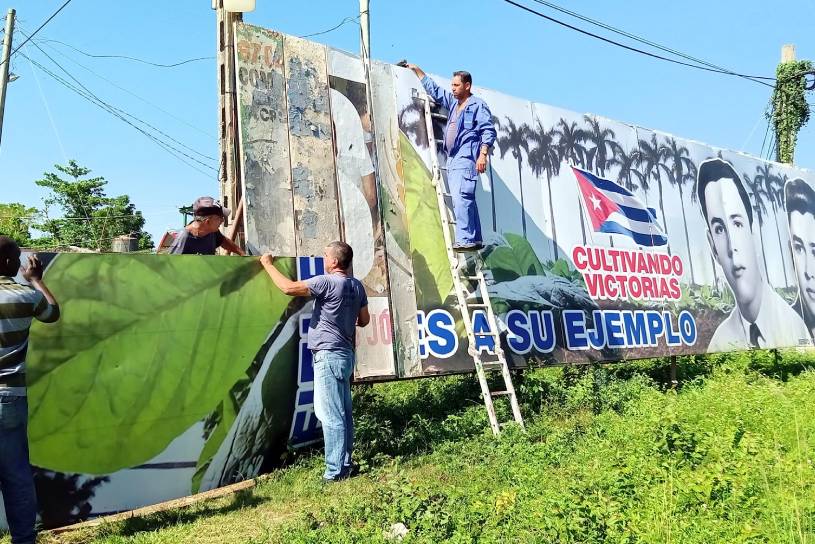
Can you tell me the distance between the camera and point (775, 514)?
A: 13.6 ft

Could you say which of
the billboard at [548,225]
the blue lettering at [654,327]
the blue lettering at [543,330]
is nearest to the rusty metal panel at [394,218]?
the billboard at [548,225]

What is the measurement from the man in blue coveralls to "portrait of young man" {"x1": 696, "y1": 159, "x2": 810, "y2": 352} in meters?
5.76

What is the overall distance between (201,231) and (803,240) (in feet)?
42.2

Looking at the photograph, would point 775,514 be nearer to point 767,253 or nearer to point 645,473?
point 645,473

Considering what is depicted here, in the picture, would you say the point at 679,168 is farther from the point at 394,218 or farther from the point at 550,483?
the point at 550,483

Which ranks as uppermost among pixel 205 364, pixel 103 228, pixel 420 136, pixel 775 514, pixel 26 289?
pixel 103 228

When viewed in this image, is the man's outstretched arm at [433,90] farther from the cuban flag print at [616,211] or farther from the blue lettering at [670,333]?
the blue lettering at [670,333]

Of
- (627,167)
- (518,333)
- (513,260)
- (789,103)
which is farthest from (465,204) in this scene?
(789,103)

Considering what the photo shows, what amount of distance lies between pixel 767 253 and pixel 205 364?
1131 cm

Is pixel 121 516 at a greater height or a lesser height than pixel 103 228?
lesser

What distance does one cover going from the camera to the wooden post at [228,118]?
6762 millimetres

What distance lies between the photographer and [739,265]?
1207 centimetres

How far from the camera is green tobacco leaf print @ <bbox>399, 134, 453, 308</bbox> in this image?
736cm

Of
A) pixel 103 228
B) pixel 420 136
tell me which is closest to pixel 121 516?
pixel 420 136
